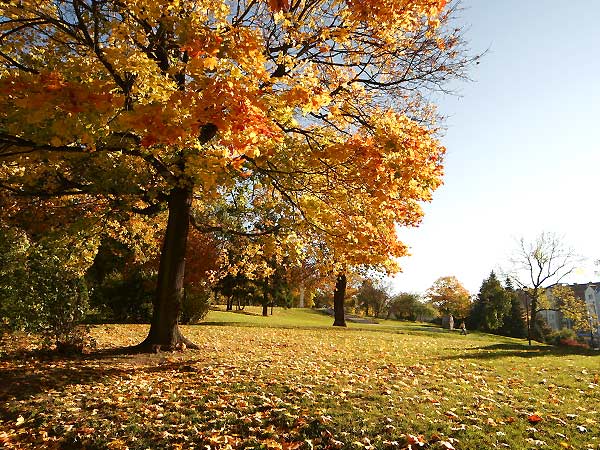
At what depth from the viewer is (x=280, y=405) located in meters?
6.00

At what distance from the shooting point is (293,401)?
6195 millimetres

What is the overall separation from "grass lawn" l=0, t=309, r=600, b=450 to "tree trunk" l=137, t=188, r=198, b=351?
851mm

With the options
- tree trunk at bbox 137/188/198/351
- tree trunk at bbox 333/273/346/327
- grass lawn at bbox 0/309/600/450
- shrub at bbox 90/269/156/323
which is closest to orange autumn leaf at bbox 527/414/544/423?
grass lawn at bbox 0/309/600/450

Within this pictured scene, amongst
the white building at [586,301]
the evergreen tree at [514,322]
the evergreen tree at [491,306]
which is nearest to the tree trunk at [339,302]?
the evergreen tree at [491,306]

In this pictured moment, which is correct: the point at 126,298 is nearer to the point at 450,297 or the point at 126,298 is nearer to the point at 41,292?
the point at 41,292

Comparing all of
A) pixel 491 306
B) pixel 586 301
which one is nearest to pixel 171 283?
pixel 491 306

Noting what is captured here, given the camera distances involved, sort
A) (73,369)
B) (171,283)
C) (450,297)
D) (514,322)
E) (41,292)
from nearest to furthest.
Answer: (73,369) < (41,292) < (171,283) < (514,322) < (450,297)

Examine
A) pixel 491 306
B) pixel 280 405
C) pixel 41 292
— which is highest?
pixel 491 306

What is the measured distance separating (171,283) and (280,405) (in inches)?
226

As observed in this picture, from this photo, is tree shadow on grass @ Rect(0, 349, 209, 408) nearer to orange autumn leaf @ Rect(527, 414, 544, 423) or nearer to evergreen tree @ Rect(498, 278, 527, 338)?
orange autumn leaf @ Rect(527, 414, 544, 423)

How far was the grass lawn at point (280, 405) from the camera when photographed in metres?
4.89

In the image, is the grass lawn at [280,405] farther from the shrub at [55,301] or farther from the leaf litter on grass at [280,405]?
the shrub at [55,301]

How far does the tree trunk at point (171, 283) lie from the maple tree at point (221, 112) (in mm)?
36

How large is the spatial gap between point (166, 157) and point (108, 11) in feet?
12.7
